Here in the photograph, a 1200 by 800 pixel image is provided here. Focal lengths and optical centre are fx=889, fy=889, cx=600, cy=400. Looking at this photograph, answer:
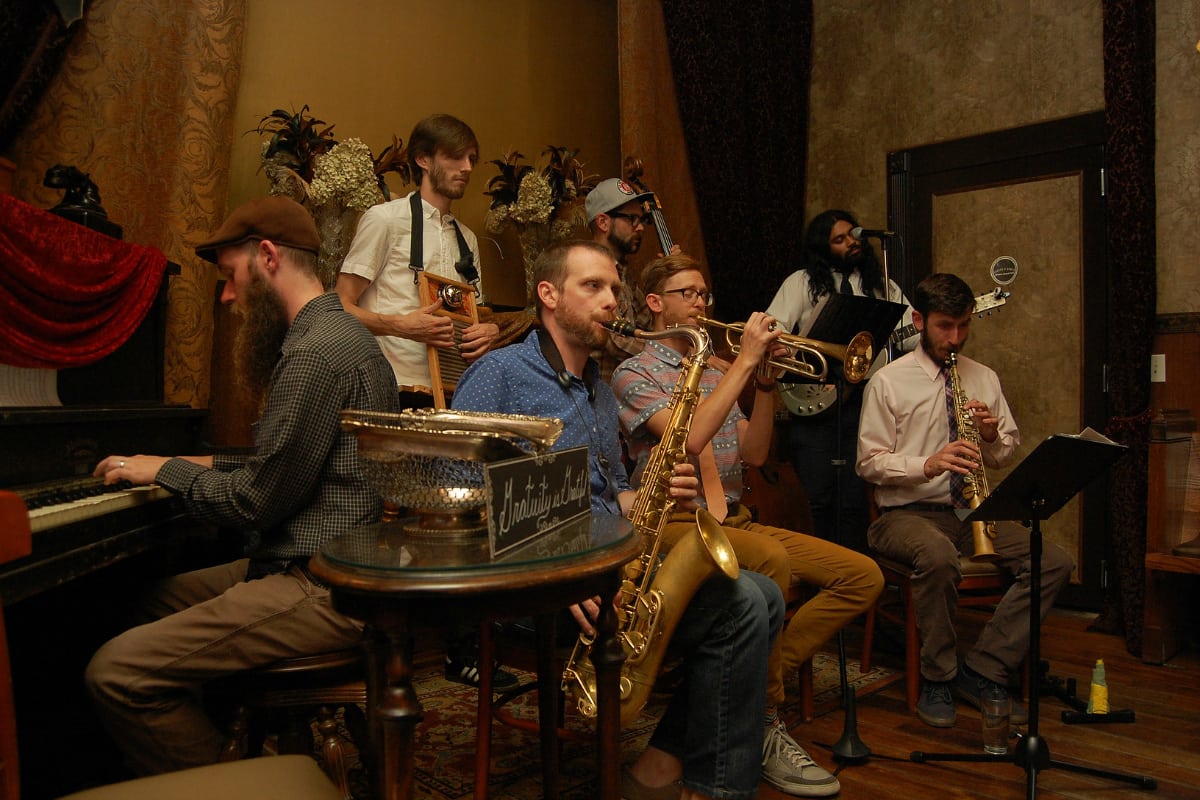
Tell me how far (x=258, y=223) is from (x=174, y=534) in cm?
76

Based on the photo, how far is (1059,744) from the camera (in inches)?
109

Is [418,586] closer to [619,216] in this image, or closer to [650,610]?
[650,610]

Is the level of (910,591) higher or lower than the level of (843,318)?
lower

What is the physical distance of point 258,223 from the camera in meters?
2.05

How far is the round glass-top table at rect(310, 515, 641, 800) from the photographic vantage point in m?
1.28

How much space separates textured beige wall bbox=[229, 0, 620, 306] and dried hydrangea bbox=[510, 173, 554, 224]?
0.79 ft

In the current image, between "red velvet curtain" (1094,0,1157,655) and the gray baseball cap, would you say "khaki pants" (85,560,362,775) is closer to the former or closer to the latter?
the gray baseball cap

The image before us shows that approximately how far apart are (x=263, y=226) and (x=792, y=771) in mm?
1952

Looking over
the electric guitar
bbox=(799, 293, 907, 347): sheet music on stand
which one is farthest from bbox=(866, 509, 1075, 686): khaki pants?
the electric guitar

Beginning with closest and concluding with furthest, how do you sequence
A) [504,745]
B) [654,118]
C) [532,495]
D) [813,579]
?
1. [532,495]
2. [504,745]
3. [813,579]
4. [654,118]

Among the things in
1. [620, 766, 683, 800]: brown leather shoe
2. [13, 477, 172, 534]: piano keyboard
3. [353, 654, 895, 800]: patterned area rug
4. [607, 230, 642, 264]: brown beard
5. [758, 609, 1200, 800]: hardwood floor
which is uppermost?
[607, 230, 642, 264]: brown beard

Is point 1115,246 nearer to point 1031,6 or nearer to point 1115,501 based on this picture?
point 1115,501

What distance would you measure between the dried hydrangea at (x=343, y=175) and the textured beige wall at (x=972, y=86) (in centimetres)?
320

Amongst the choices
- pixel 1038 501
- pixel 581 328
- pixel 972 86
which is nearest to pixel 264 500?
pixel 581 328
